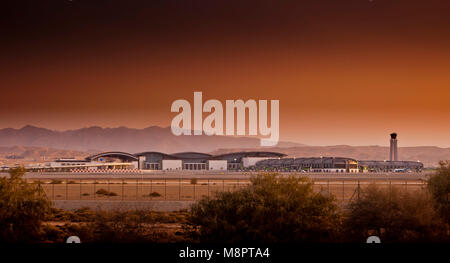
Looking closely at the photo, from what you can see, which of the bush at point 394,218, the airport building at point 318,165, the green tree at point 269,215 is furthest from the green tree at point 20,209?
the airport building at point 318,165

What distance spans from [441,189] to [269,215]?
1034 centimetres

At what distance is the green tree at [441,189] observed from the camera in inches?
914

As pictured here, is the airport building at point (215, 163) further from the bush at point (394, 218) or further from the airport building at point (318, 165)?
the bush at point (394, 218)

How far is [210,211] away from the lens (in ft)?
68.4

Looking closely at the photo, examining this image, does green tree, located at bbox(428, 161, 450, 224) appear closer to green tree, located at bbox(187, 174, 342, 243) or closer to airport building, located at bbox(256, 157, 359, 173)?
green tree, located at bbox(187, 174, 342, 243)

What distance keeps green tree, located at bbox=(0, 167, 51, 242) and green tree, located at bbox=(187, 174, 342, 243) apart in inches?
325

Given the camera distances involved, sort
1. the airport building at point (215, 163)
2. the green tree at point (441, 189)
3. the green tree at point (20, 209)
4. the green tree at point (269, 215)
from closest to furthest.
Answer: the green tree at point (269, 215) → the green tree at point (20, 209) → the green tree at point (441, 189) → the airport building at point (215, 163)

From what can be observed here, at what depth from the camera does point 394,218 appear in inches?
808

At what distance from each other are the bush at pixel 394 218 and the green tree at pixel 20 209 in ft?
49.1

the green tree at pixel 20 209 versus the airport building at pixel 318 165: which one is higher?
the green tree at pixel 20 209

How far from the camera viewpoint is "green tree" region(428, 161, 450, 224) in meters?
23.2

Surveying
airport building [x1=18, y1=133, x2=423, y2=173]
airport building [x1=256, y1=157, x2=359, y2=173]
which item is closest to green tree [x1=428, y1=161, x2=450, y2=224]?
airport building [x1=256, y1=157, x2=359, y2=173]

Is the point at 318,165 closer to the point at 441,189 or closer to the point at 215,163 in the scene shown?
the point at 215,163

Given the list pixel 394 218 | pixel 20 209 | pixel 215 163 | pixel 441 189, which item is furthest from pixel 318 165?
pixel 20 209
